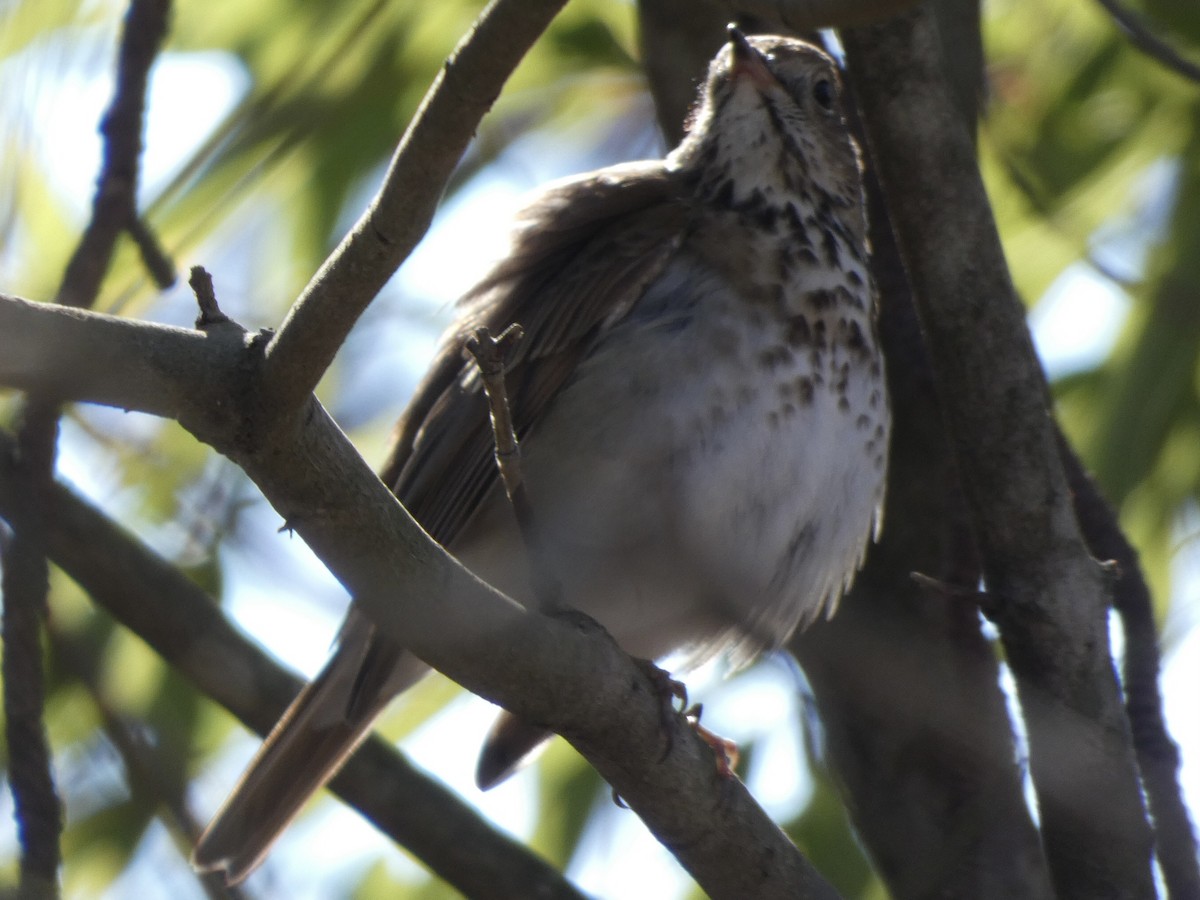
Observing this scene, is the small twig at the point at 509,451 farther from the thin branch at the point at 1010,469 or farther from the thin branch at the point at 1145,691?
the thin branch at the point at 1145,691

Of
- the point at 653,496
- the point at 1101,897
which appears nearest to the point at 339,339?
the point at 653,496

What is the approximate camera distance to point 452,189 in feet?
16.9

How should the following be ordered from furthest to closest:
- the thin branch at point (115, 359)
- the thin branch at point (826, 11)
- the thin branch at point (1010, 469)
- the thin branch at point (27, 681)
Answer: the thin branch at point (1010, 469) → the thin branch at point (27, 681) → the thin branch at point (826, 11) → the thin branch at point (115, 359)

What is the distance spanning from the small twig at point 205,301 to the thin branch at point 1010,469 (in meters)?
1.86

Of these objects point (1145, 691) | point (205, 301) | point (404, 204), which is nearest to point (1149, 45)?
point (1145, 691)

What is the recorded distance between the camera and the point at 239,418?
254 centimetres

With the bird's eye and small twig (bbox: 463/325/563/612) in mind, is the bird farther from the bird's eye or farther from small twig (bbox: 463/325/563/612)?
small twig (bbox: 463/325/563/612)

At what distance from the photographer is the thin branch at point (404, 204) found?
2.52 meters

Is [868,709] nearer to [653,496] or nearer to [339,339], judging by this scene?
[653,496]

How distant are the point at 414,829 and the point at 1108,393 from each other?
2321 mm

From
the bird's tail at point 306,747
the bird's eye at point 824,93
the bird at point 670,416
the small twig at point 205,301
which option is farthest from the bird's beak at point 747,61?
the small twig at point 205,301

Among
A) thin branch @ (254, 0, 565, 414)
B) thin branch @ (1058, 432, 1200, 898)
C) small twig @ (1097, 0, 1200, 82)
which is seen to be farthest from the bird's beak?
thin branch @ (254, 0, 565, 414)

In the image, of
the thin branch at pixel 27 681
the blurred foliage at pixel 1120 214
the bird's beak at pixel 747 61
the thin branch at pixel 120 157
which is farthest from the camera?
the blurred foliage at pixel 1120 214

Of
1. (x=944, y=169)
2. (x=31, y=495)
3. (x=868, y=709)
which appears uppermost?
(x=944, y=169)
